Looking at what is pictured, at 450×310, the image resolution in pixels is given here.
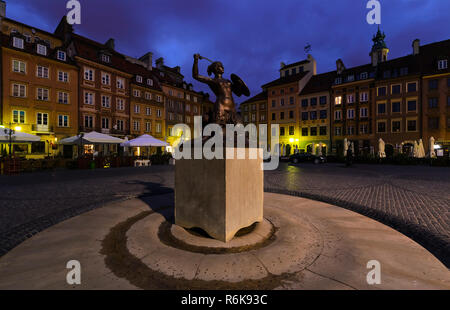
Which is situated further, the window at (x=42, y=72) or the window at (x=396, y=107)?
the window at (x=396, y=107)

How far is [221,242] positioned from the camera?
316 cm

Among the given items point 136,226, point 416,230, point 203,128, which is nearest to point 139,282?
point 136,226

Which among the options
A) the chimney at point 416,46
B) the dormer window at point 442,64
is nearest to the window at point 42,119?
the dormer window at point 442,64

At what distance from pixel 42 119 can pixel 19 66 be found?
555cm

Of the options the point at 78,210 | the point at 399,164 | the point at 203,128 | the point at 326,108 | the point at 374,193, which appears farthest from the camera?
the point at 326,108

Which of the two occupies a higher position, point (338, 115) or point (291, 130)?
Answer: point (338, 115)

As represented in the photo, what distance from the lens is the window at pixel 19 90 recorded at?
20703 mm

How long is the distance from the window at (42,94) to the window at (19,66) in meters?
2.14

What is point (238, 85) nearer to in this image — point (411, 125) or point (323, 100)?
point (411, 125)

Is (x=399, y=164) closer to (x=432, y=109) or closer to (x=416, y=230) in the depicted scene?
(x=432, y=109)

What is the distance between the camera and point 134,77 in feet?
104

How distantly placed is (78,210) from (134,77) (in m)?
31.7

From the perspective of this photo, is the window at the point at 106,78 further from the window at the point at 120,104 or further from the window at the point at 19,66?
the window at the point at 19,66

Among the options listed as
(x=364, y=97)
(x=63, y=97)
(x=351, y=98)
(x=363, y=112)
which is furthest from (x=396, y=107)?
(x=63, y=97)
